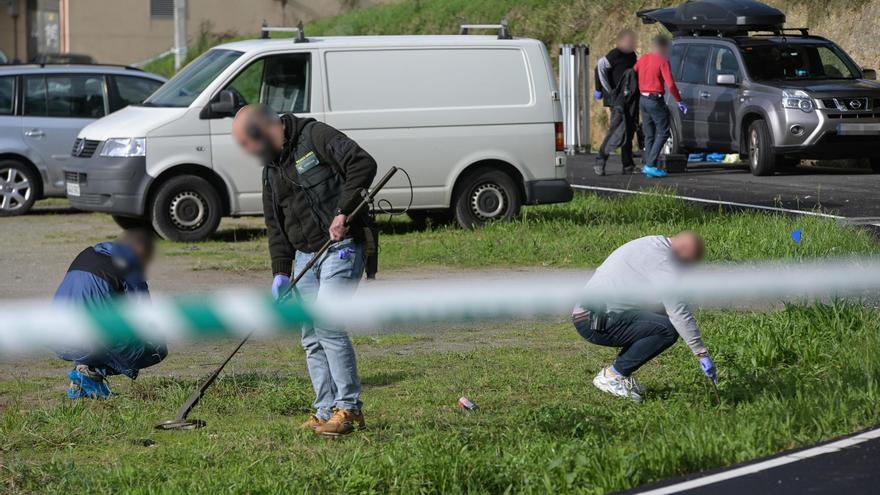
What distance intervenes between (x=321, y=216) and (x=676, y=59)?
1524cm

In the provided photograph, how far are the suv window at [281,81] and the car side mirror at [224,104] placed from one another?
22 cm

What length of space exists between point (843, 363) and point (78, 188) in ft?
30.6

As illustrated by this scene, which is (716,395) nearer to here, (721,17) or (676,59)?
(721,17)

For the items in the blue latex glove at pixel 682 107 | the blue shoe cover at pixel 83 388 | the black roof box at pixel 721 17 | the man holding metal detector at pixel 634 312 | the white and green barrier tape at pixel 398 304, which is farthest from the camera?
the blue latex glove at pixel 682 107

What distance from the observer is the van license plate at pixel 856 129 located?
18.6 metres

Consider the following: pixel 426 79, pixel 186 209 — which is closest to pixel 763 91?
pixel 426 79

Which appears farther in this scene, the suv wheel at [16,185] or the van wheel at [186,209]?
the suv wheel at [16,185]

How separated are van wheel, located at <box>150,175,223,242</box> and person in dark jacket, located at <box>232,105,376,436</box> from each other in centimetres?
756

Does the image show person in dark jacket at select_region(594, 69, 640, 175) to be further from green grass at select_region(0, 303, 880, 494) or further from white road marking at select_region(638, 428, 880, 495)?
white road marking at select_region(638, 428, 880, 495)

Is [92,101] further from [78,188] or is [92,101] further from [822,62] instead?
[822,62]

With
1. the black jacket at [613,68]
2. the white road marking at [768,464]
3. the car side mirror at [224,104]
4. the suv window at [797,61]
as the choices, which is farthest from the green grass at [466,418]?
the black jacket at [613,68]

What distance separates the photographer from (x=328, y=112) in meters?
14.3

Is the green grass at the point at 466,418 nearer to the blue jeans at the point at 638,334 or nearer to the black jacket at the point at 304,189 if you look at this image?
the blue jeans at the point at 638,334

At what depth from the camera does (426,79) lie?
14.6 meters
